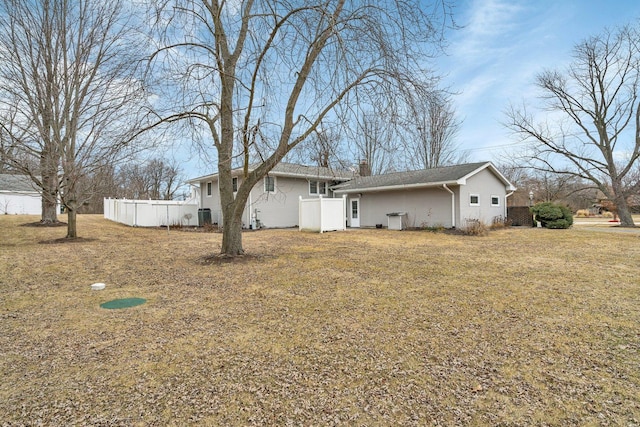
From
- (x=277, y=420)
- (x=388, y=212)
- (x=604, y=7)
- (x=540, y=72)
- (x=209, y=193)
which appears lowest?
(x=277, y=420)

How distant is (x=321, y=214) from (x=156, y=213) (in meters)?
10.3

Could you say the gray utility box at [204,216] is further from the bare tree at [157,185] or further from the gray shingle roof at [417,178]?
the bare tree at [157,185]

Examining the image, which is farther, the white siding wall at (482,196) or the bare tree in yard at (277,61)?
the white siding wall at (482,196)

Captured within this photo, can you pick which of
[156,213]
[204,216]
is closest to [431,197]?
[204,216]

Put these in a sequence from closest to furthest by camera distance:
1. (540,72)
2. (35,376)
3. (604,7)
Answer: (35,376) → (604,7) → (540,72)

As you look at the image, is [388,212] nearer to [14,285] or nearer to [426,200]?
[426,200]

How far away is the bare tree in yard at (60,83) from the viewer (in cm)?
973

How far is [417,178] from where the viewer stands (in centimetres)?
1731

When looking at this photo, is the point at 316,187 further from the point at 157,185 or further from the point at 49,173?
the point at 157,185

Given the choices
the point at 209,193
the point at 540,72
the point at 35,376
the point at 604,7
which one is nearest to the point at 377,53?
the point at 35,376

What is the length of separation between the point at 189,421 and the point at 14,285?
575 cm

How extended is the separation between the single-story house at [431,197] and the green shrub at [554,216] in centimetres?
194

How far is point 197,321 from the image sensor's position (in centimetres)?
414

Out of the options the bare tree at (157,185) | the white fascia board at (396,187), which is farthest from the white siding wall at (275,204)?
the bare tree at (157,185)
